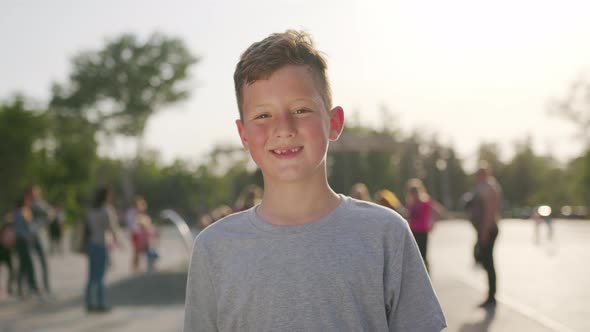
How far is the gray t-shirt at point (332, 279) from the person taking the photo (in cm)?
193

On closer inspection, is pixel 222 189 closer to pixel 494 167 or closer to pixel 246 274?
pixel 494 167

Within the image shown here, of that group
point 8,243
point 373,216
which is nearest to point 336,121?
point 373,216

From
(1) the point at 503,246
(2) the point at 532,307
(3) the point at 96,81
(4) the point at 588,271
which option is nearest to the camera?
(2) the point at 532,307

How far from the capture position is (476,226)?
10.6 m

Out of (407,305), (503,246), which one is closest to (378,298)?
(407,305)

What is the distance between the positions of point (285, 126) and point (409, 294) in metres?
0.55

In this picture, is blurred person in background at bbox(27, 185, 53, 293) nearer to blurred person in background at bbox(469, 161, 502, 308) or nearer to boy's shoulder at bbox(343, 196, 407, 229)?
blurred person in background at bbox(469, 161, 502, 308)

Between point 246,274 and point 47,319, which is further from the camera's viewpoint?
point 47,319

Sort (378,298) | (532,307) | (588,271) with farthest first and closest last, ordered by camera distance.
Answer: (588,271), (532,307), (378,298)

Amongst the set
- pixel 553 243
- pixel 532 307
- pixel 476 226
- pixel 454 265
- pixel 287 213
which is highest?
pixel 287 213

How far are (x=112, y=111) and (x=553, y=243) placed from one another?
1592 inches

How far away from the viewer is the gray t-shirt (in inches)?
75.9

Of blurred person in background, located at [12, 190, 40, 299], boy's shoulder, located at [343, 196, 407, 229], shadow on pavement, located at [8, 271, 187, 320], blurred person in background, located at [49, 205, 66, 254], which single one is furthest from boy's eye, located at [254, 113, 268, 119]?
blurred person in background, located at [49, 205, 66, 254]

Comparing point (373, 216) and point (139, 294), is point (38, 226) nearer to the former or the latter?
point (139, 294)
